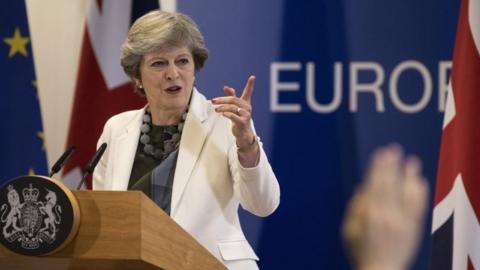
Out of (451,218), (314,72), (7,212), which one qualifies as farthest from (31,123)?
(7,212)

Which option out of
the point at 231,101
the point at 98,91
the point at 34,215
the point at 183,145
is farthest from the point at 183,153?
the point at 98,91

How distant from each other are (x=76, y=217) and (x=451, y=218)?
5.94 feet

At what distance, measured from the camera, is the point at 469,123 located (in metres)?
3.43

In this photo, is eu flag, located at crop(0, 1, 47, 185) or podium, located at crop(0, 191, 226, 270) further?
eu flag, located at crop(0, 1, 47, 185)

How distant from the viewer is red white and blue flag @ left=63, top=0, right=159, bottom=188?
4176mm

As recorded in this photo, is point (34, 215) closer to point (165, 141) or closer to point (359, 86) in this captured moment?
point (165, 141)

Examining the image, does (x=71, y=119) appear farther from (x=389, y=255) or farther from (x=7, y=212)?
(x=7, y=212)

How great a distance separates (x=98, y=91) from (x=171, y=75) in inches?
56.8

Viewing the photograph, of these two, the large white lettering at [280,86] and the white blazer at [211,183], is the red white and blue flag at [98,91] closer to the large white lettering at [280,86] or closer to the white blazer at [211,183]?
the large white lettering at [280,86]

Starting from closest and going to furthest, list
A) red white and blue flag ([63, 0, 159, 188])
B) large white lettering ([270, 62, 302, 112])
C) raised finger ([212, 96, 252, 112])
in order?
raised finger ([212, 96, 252, 112]), large white lettering ([270, 62, 302, 112]), red white and blue flag ([63, 0, 159, 188])

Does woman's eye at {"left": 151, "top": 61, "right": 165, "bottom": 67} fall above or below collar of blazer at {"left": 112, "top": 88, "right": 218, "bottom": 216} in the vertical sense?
above

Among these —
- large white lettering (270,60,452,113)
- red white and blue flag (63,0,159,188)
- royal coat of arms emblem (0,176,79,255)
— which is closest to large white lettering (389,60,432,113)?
large white lettering (270,60,452,113)

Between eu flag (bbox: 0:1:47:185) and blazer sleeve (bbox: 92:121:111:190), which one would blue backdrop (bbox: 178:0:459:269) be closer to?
eu flag (bbox: 0:1:47:185)

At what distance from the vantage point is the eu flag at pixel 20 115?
427 centimetres
